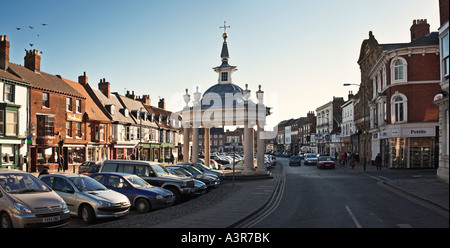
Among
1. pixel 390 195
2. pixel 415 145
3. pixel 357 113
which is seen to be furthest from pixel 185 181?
pixel 357 113

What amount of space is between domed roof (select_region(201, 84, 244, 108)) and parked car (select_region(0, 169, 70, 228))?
1837 centimetres

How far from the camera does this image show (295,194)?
61.5 ft

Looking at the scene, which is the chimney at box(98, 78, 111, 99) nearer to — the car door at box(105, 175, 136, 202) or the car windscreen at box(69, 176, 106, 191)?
the car door at box(105, 175, 136, 202)

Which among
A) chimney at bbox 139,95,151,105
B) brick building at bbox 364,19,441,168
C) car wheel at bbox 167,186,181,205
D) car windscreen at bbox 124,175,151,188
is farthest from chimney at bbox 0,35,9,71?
brick building at bbox 364,19,441,168

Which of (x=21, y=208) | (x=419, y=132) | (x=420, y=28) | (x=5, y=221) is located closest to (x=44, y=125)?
(x=5, y=221)

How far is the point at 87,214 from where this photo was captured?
12406 millimetres

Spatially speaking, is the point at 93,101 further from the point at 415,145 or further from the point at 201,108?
the point at 415,145

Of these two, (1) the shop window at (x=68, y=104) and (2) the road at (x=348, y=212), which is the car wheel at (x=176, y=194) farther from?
(1) the shop window at (x=68, y=104)

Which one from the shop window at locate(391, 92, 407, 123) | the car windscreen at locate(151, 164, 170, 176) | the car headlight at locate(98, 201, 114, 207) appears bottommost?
the car headlight at locate(98, 201, 114, 207)

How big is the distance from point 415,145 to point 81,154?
34.9m

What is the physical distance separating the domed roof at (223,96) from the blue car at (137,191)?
14.2 m

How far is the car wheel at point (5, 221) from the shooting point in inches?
395

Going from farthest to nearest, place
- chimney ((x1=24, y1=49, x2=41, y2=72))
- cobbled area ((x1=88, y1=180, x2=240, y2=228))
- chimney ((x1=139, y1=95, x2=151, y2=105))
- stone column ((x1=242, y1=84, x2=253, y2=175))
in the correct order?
chimney ((x1=139, y1=95, x2=151, y2=105)) → chimney ((x1=24, y1=49, x2=41, y2=72)) → stone column ((x1=242, y1=84, x2=253, y2=175)) → cobbled area ((x1=88, y1=180, x2=240, y2=228))

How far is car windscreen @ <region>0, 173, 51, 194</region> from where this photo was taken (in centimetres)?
1071
